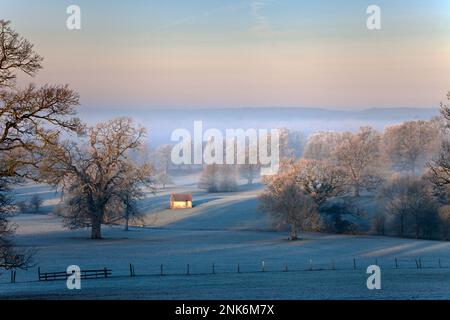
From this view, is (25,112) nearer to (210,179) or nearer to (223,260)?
(223,260)

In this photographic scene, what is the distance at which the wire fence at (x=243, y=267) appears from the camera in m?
29.7

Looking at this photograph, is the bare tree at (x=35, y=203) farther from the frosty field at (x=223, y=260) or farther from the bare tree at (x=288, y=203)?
the bare tree at (x=288, y=203)

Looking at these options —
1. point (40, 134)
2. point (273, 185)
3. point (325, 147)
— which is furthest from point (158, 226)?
point (40, 134)

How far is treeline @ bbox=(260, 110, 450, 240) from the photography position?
54281 mm

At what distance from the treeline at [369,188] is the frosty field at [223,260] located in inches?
131

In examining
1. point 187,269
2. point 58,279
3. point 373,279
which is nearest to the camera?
point 373,279

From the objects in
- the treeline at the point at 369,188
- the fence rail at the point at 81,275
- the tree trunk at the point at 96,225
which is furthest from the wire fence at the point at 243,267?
the tree trunk at the point at 96,225

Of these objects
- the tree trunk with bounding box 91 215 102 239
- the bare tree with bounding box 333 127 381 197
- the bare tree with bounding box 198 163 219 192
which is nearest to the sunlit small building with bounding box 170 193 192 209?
the bare tree with bounding box 198 163 219 192

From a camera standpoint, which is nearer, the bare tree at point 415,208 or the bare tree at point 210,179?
the bare tree at point 415,208

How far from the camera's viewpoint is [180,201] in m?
78.4

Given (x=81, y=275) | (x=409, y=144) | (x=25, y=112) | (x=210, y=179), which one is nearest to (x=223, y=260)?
(x=81, y=275)
